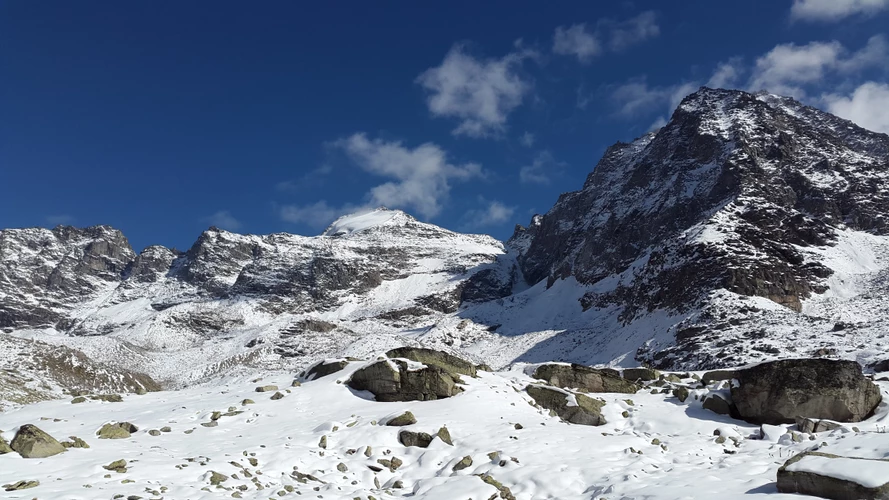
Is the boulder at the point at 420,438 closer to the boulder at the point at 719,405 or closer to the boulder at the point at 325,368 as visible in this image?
the boulder at the point at 325,368

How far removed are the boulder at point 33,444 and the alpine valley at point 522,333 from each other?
1.29 feet

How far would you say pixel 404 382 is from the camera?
62.1 ft

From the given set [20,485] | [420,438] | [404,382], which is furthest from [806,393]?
[20,485]

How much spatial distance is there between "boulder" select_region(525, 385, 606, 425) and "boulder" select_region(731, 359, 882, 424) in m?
4.47

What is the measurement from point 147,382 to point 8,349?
17013mm

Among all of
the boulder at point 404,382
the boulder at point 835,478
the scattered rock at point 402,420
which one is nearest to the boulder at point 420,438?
the scattered rock at point 402,420

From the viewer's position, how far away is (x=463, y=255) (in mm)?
181500

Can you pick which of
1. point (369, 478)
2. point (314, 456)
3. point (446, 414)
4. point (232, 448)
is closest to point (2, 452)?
point (232, 448)

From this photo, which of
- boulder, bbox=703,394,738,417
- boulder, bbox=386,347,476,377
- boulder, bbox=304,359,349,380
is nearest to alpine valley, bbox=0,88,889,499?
boulder, bbox=304,359,349,380

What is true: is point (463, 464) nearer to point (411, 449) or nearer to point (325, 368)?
point (411, 449)

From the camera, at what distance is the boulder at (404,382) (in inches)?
733

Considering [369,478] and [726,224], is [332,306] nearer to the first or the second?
[726,224]

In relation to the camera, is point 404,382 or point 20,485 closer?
point 20,485

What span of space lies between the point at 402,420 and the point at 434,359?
264 inches
